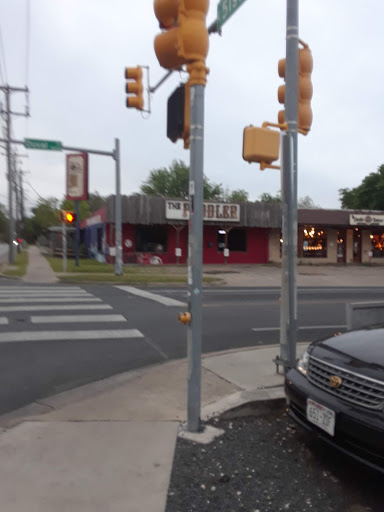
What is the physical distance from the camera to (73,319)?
9734 mm


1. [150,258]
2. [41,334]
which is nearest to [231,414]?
[41,334]

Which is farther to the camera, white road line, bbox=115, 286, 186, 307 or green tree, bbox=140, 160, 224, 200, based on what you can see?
green tree, bbox=140, 160, 224, 200

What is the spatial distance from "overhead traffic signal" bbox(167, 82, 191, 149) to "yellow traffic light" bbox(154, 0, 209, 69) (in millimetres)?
255

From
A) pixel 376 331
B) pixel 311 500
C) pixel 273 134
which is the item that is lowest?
pixel 311 500

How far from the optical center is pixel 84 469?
363 cm

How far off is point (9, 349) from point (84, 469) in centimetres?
417

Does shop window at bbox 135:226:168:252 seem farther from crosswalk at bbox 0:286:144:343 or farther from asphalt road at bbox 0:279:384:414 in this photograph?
crosswalk at bbox 0:286:144:343

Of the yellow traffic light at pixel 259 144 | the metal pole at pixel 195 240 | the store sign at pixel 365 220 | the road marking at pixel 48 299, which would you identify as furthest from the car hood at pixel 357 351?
the store sign at pixel 365 220

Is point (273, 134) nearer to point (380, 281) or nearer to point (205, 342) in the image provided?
point (205, 342)

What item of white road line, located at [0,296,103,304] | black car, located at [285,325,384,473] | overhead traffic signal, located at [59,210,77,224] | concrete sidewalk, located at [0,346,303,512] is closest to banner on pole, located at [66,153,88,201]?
overhead traffic signal, located at [59,210,77,224]

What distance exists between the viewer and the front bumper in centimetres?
318

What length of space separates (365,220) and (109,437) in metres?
29.7

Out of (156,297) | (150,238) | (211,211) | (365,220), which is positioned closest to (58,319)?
(156,297)

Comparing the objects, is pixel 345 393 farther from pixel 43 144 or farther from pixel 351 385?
pixel 43 144
